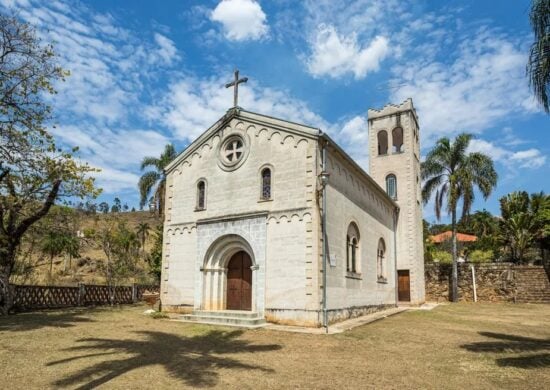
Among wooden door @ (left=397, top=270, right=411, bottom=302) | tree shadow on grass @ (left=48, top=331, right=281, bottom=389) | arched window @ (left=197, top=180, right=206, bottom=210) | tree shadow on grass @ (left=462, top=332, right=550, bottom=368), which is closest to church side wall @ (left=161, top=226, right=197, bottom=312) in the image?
arched window @ (left=197, top=180, right=206, bottom=210)

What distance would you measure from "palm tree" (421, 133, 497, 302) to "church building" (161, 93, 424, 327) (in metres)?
10.6

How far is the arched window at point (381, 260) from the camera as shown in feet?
76.5

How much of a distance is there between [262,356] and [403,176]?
2201cm

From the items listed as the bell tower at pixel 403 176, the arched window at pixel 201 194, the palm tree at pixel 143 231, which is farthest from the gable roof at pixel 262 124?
the palm tree at pixel 143 231

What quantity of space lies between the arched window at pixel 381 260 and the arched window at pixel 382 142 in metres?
8.94

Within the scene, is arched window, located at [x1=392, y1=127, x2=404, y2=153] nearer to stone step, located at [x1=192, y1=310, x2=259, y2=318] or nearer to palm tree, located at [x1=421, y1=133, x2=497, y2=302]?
palm tree, located at [x1=421, y1=133, x2=497, y2=302]

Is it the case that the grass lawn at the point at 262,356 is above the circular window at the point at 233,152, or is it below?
below

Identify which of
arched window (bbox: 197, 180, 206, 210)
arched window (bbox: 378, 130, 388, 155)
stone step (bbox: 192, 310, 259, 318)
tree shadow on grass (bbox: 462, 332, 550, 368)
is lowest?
tree shadow on grass (bbox: 462, 332, 550, 368)

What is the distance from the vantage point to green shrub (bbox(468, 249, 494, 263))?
1630 inches

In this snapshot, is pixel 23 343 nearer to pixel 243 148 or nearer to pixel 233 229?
pixel 233 229

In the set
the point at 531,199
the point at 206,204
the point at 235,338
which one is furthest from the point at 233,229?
the point at 531,199

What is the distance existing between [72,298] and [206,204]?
33.2 feet

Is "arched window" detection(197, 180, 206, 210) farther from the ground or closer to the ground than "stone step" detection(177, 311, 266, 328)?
farther from the ground

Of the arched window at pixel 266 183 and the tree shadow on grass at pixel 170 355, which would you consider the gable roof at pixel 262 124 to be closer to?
the arched window at pixel 266 183
